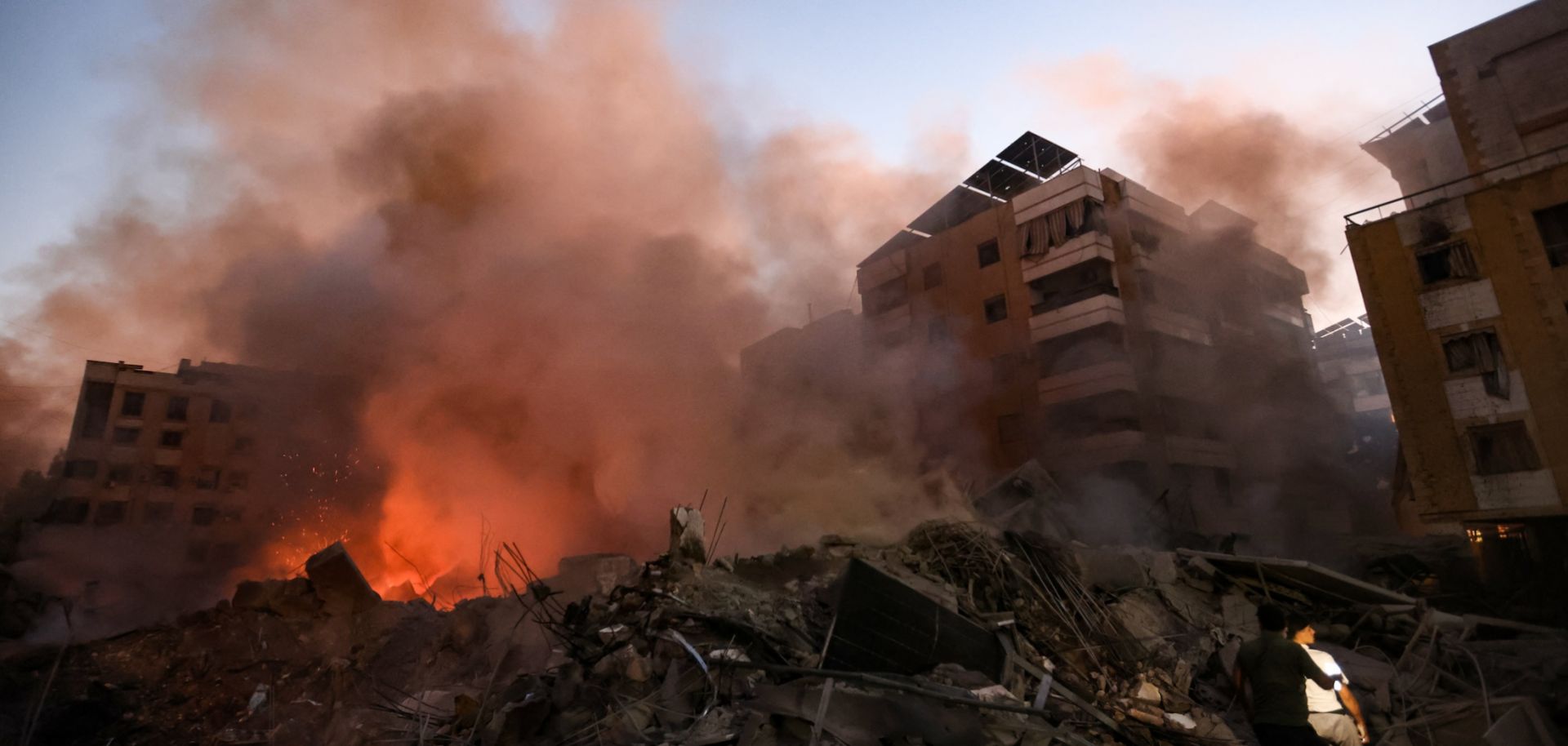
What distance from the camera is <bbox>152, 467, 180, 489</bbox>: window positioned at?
33.9 meters

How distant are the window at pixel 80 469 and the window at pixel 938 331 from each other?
3405cm

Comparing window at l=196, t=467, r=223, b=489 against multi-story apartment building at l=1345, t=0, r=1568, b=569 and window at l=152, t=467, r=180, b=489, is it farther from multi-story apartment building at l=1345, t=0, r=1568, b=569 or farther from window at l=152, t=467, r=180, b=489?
multi-story apartment building at l=1345, t=0, r=1568, b=569

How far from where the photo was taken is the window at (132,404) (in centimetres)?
3488

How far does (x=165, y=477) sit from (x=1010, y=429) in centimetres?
3477

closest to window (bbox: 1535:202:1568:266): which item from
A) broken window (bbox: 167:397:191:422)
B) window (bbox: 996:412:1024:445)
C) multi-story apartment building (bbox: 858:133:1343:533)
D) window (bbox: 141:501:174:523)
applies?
multi-story apartment building (bbox: 858:133:1343:533)

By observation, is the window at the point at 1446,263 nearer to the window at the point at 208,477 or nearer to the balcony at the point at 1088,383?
the balcony at the point at 1088,383

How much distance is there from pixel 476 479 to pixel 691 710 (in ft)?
61.2

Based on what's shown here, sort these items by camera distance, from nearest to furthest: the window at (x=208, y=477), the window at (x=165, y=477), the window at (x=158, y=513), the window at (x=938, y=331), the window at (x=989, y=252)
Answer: the window at (x=989, y=252)
the window at (x=938, y=331)
the window at (x=158, y=513)
the window at (x=208, y=477)
the window at (x=165, y=477)

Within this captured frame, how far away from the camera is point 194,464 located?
33375mm

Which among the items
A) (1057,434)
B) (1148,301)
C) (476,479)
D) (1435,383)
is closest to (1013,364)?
(1057,434)

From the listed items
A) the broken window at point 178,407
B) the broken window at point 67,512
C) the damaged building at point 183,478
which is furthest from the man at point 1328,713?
the broken window at point 178,407

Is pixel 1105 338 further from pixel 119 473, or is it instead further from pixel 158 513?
pixel 119 473

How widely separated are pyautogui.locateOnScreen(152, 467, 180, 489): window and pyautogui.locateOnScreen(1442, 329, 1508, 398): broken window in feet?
146

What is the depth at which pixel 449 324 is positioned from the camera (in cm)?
2250
